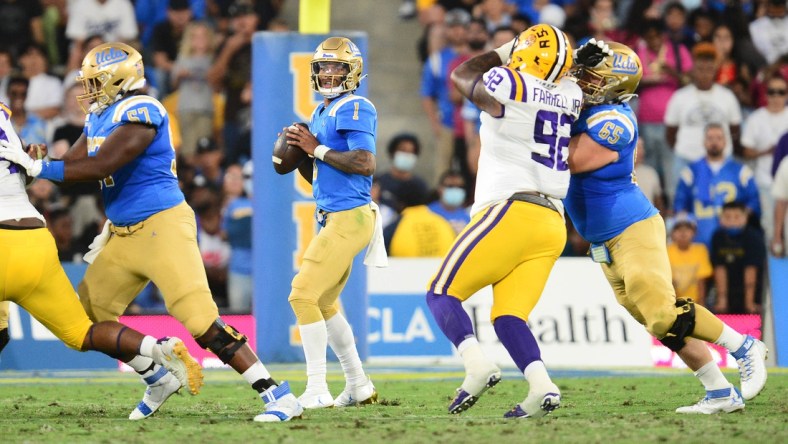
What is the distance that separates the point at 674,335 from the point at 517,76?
6.15 feet

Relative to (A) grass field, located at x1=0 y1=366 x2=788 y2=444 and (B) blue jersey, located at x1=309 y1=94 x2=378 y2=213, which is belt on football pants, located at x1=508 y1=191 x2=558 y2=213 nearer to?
(A) grass field, located at x1=0 y1=366 x2=788 y2=444

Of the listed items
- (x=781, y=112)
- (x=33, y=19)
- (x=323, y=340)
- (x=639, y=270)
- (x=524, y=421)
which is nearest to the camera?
(x=524, y=421)

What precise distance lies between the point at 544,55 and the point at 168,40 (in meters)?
9.10

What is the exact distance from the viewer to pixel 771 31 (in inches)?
604

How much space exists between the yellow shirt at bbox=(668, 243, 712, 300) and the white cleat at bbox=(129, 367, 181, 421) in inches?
271

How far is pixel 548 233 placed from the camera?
7.18m

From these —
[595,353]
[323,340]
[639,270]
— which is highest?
[639,270]

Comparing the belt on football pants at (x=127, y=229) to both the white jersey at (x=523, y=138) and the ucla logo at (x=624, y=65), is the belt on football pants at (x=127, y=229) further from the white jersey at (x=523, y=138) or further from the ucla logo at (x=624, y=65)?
the ucla logo at (x=624, y=65)

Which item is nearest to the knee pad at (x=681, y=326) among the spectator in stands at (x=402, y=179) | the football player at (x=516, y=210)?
the football player at (x=516, y=210)

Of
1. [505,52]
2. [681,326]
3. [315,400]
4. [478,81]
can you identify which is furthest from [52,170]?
[681,326]

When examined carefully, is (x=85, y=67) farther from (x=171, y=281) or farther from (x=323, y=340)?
(x=323, y=340)

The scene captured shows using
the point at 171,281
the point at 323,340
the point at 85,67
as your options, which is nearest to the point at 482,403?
the point at 323,340

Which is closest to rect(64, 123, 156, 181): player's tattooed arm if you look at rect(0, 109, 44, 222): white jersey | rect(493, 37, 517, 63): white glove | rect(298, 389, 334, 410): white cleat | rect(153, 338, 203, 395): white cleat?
rect(0, 109, 44, 222): white jersey

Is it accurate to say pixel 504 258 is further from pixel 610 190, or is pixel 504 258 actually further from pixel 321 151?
pixel 321 151
